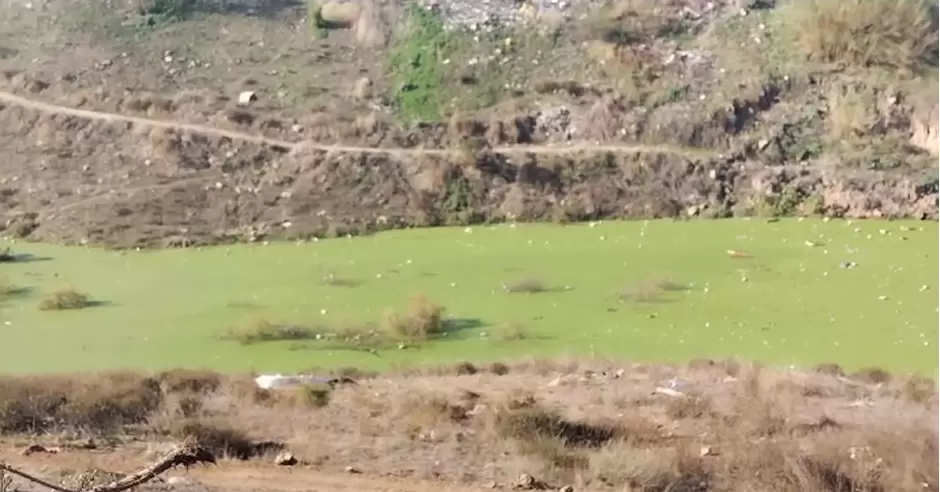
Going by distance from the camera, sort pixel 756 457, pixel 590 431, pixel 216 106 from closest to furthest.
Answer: pixel 756 457
pixel 590 431
pixel 216 106

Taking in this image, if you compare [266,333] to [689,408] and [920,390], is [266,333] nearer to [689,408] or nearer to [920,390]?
[689,408]

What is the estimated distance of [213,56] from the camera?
22.6m

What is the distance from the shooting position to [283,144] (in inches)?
787

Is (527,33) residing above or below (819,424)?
above

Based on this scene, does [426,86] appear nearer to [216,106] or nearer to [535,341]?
[216,106]

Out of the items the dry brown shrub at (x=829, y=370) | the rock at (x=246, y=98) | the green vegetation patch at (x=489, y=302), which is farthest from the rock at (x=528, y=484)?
the rock at (x=246, y=98)

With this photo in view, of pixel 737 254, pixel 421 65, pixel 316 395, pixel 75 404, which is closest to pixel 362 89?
pixel 421 65

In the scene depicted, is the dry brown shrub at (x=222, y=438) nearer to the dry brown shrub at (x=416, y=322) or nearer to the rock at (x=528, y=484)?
the rock at (x=528, y=484)

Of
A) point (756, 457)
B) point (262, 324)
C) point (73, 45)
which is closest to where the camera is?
point (756, 457)

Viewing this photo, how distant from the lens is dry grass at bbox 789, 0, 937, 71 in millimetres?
21547

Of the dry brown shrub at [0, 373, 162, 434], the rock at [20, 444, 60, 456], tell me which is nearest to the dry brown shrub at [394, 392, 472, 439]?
the dry brown shrub at [0, 373, 162, 434]

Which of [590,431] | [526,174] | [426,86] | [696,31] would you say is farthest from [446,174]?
[590,431]

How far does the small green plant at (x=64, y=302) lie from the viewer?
512 inches

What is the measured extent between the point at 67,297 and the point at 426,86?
33.5ft
